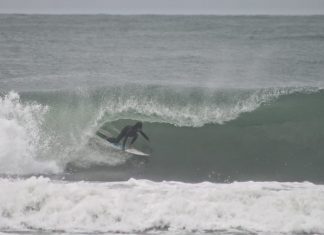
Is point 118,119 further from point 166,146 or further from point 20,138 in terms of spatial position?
point 20,138

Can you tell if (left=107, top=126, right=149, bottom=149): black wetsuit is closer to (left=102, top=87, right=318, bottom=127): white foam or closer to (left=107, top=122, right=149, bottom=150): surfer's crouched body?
(left=107, top=122, right=149, bottom=150): surfer's crouched body

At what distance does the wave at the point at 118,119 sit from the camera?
11.8m

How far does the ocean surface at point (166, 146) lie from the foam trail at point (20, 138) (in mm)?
32

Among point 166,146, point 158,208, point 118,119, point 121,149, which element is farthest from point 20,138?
point 158,208

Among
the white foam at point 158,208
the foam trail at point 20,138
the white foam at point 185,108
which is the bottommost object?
the white foam at point 158,208

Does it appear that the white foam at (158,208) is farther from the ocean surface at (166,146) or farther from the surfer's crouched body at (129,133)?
the surfer's crouched body at (129,133)

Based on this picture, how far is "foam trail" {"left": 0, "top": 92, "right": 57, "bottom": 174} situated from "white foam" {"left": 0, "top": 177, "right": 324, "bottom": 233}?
188 cm

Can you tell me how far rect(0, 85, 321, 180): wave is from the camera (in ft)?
38.8

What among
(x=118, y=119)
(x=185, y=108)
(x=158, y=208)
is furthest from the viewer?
(x=185, y=108)

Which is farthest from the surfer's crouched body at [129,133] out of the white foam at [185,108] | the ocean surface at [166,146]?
the white foam at [185,108]

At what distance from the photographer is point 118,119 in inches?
535

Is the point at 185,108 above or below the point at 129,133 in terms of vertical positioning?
above

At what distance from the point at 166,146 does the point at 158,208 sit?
15.0ft

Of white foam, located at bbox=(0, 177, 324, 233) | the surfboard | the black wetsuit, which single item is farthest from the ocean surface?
the black wetsuit
